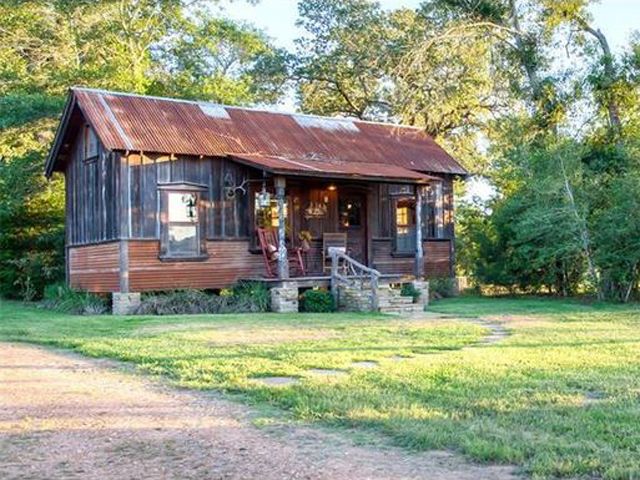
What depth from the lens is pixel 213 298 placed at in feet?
57.5

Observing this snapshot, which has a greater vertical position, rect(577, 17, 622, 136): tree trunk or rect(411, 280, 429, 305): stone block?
rect(577, 17, 622, 136): tree trunk

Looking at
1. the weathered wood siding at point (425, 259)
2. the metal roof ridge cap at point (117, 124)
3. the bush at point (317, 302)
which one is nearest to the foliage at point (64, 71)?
the metal roof ridge cap at point (117, 124)

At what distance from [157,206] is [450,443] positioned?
14.0 m

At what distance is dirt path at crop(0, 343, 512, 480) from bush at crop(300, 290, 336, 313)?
1012cm

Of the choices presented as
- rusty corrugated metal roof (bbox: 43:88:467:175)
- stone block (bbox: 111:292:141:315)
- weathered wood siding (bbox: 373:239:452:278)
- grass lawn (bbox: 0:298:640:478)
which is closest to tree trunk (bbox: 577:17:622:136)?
rusty corrugated metal roof (bbox: 43:88:467:175)

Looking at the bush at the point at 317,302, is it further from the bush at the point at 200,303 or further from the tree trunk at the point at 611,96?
the tree trunk at the point at 611,96

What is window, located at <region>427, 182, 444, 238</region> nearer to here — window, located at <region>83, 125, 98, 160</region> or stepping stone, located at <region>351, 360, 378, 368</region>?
window, located at <region>83, 125, 98, 160</region>

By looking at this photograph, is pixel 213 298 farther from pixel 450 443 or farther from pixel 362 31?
pixel 362 31

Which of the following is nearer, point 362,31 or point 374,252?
point 374,252

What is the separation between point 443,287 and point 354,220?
370 centimetres

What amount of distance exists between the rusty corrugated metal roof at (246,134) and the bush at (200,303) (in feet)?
11.2

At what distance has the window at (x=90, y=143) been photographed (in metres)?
18.9

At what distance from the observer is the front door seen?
2128cm

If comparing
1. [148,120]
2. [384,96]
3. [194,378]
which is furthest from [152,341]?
[384,96]
